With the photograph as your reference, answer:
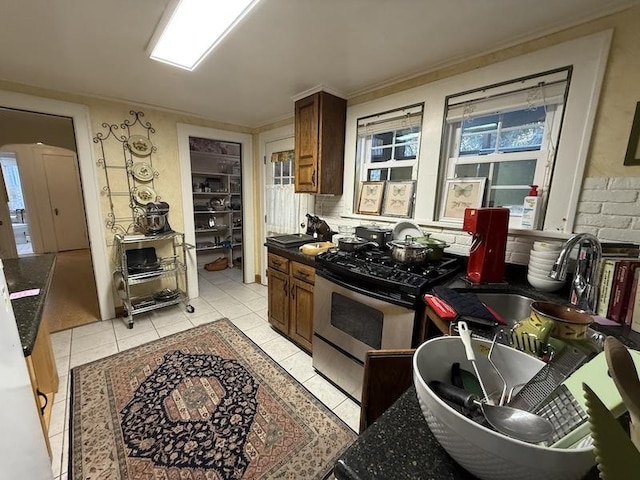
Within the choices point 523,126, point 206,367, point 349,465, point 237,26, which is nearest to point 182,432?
point 206,367

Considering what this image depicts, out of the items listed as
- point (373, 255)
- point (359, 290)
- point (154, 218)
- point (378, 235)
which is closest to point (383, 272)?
point (359, 290)

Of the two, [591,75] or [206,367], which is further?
[206,367]

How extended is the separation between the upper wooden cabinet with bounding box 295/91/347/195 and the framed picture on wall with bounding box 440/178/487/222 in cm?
98

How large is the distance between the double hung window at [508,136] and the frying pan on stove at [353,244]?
0.75m

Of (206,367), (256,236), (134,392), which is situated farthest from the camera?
(256,236)

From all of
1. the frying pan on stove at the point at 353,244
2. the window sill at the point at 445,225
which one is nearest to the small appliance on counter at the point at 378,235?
the frying pan on stove at the point at 353,244

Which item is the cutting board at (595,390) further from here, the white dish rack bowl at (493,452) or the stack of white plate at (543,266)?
the stack of white plate at (543,266)

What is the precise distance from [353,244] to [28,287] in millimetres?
1960

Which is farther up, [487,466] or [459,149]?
[459,149]

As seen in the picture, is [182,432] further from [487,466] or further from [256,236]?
[256,236]

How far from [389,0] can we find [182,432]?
2.55m

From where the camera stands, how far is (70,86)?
225cm

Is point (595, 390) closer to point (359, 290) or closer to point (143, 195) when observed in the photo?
point (359, 290)

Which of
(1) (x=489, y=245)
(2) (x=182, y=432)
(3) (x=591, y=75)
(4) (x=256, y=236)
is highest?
(3) (x=591, y=75)
